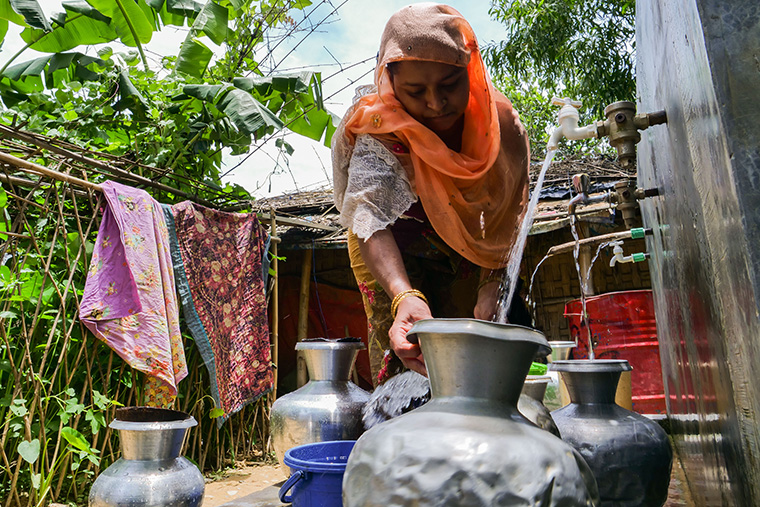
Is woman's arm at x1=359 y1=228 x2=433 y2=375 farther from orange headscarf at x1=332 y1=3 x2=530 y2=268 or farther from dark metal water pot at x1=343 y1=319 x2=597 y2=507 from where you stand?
dark metal water pot at x1=343 y1=319 x2=597 y2=507

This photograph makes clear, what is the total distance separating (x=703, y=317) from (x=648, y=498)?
1.52 feet

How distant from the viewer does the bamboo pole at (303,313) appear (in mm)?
6641

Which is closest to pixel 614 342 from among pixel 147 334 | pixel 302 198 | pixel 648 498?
pixel 648 498

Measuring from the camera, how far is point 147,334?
143 inches

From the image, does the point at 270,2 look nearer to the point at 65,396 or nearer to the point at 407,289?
the point at 65,396

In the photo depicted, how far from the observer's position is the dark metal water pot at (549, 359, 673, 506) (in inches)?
52.0

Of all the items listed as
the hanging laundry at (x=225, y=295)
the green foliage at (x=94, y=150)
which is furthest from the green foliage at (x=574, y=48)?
the hanging laundry at (x=225, y=295)

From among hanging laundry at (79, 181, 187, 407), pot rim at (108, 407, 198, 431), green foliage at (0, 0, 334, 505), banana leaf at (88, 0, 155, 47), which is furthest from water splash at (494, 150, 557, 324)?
banana leaf at (88, 0, 155, 47)

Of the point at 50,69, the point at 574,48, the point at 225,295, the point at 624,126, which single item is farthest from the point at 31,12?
the point at 574,48

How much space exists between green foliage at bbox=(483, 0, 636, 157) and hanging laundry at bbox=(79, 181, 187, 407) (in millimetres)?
7704

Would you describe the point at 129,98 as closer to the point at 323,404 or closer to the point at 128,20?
the point at 128,20

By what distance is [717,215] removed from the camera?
88 cm

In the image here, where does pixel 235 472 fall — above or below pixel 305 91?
below

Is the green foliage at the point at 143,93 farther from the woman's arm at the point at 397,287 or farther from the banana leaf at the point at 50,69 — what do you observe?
the woman's arm at the point at 397,287
